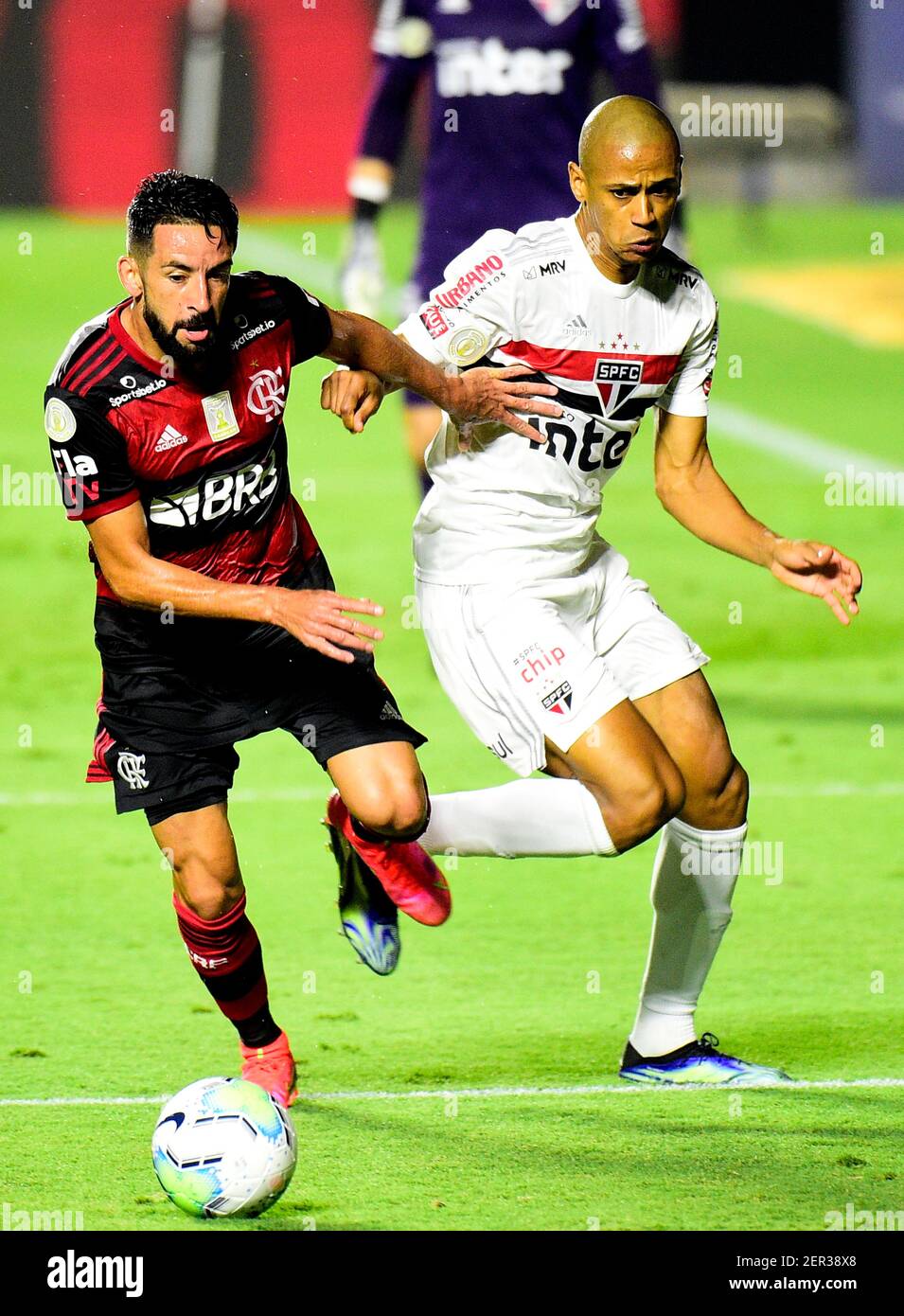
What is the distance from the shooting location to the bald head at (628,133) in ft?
13.7

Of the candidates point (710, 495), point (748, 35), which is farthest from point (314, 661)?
point (748, 35)

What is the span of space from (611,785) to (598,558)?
2.18 ft

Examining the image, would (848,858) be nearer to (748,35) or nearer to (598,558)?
(598,558)

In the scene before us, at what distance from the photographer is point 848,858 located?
644cm

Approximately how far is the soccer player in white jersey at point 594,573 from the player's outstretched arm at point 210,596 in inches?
20.8

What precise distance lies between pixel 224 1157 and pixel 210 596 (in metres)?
1.03

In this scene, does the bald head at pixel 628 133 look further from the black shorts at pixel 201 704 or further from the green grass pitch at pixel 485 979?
the green grass pitch at pixel 485 979

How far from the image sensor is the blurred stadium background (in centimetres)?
399

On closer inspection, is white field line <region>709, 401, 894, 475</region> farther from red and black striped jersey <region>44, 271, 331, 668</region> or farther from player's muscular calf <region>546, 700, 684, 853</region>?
red and black striped jersey <region>44, 271, 331, 668</region>

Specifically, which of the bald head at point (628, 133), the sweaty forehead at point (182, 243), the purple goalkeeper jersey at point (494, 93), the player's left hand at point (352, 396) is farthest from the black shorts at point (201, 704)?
the purple goalkeeper jersey at point (494, 93)

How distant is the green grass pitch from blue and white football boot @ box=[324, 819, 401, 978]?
25 cm

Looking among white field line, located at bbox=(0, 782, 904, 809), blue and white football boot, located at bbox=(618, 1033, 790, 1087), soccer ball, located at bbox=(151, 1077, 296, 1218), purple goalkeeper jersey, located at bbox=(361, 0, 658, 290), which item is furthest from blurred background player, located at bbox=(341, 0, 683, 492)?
soccer ball, located at bbox=(151, 1077, 296, 1218)

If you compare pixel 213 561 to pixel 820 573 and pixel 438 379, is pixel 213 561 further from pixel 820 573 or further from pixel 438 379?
pixel 820 573

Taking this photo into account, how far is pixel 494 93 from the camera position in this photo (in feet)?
24.2
